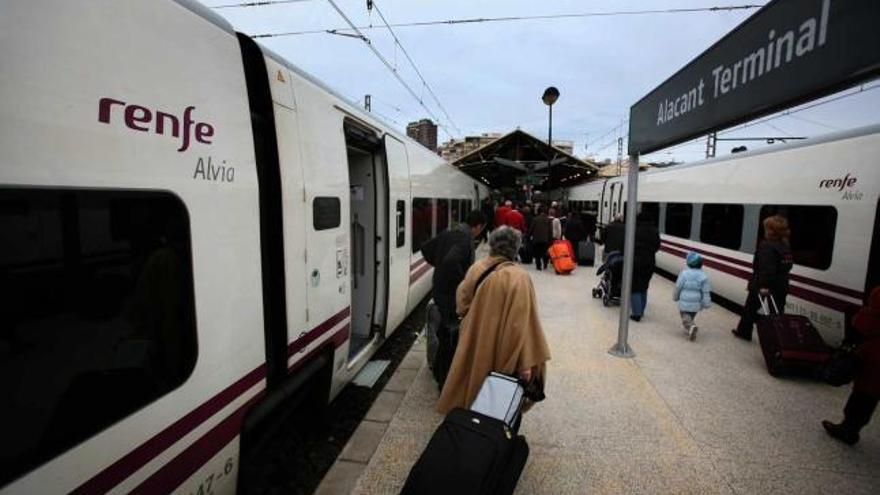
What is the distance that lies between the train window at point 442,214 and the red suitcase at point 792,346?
5.14 m

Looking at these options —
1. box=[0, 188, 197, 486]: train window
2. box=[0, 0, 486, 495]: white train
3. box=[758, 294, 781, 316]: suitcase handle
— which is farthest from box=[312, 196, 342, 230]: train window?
box=[758, 294, 781, 316]: suitcase handle

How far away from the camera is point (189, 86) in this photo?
75.6 inches

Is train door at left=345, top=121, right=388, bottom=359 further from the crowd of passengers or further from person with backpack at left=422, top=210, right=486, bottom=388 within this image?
person with backpack at left=422, top=210, right=486, bottom=388

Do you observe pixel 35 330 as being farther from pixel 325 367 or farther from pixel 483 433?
pixel 325 367

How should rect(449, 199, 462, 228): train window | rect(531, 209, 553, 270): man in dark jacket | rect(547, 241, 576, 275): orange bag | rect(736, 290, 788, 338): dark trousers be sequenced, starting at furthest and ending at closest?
1. rect(449, 199, 462, 228): train window
2. rect(531, 209, 553, 270): man in dark jacket
3. rect(547, 241, 576, 275): orange bag
4. rect(736, 290, 788, 338): dark trousers

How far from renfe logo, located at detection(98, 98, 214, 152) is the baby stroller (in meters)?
6.66

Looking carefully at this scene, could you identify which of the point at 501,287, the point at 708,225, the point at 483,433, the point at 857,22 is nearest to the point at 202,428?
the point at 483,433

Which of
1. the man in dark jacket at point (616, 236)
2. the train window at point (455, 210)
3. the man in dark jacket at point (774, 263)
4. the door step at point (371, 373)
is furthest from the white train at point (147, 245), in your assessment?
the train window at point (455, 210)

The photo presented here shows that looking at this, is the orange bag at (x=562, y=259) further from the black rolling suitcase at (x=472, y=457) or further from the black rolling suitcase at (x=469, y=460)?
the black rolling suitcase at (x=469, y=460)

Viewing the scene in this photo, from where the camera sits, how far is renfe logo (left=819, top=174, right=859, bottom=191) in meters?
5.23

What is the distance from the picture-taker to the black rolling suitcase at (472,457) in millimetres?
2160

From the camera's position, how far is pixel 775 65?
2.62 m

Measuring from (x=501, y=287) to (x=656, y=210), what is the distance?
34.8ft

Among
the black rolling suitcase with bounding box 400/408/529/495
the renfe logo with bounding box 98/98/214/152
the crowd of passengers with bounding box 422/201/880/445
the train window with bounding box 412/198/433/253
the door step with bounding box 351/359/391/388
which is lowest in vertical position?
the door step with bounding box 351/359/391/388
